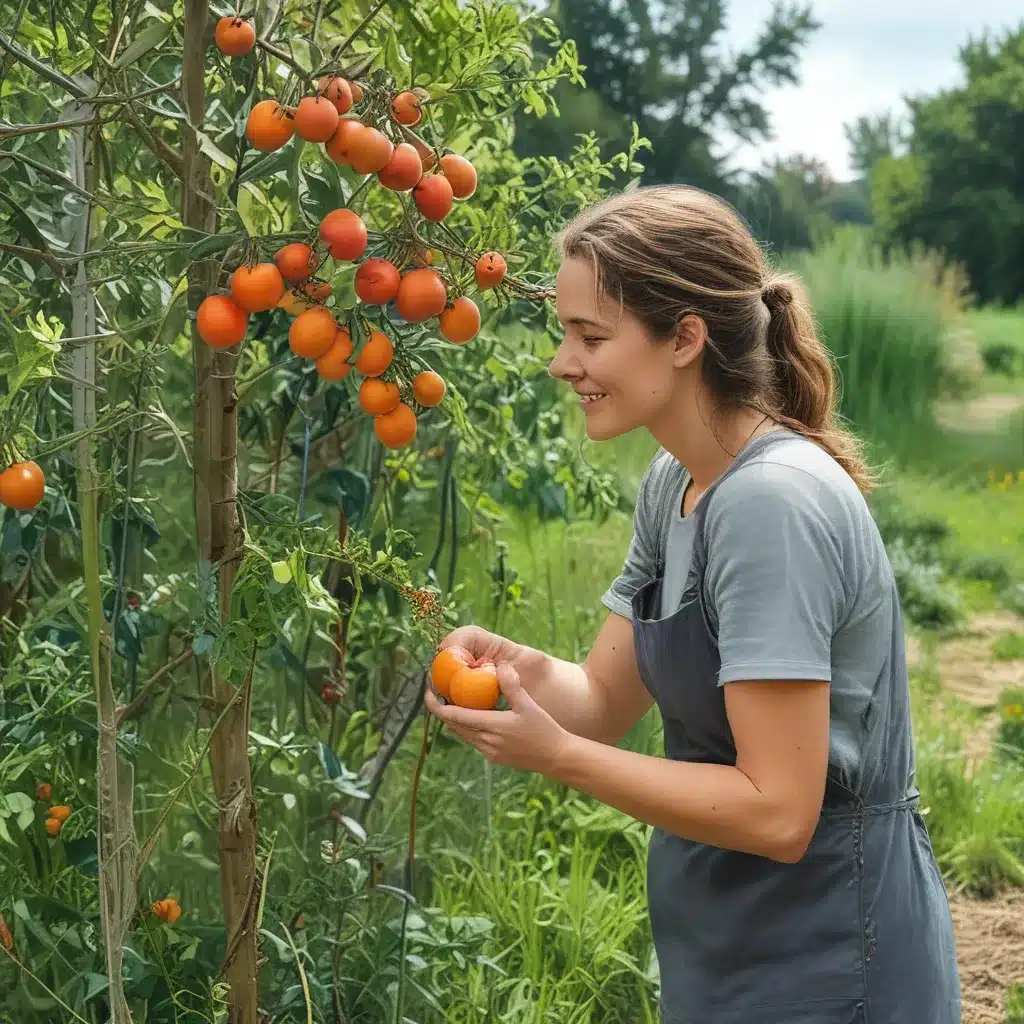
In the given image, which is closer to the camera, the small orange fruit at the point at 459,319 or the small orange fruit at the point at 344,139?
the small orange fruit at the point at 344,139

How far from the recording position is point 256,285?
1.37 meters

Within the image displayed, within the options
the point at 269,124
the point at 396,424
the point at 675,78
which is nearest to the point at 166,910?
the point at 396,424

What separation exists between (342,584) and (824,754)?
1.28 meters

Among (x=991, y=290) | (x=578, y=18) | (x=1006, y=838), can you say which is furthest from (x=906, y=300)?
(x=991, y=290)

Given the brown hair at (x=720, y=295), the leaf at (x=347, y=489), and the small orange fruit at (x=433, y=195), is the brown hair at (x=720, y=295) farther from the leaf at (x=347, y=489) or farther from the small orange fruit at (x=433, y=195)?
the leaf at (x=347, y=489)

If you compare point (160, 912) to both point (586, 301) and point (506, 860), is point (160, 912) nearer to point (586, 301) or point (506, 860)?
point (506, 860)

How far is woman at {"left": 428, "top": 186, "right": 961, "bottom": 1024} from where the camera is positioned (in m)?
1.46

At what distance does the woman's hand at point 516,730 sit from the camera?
1516 millimetres

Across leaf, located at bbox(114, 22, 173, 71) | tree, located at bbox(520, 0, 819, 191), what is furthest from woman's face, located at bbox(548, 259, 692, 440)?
tree, located at bbox(520, 0, 819, 191)

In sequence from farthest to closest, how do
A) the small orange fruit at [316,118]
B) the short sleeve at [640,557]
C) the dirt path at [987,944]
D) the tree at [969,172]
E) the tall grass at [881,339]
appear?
the tree at [969,172]
the tall grass at [881,339]
the dirt path at [987,944]
the short sleeve at [640,557]
the small orange fruit at [316,118]

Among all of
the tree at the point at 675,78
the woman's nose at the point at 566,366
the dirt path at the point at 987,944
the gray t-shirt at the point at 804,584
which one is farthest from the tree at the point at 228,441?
the tree at the point at 675,78

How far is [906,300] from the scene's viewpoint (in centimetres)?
905

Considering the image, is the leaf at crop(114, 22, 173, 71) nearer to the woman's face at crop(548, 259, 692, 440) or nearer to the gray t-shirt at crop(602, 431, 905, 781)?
the woman's face at crop(548, 259, 692, 440)

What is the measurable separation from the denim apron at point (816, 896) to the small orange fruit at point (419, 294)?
1.33 feet
